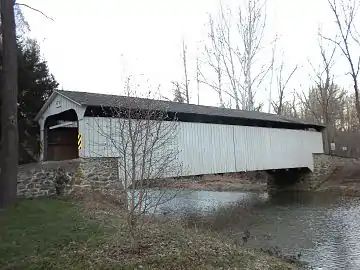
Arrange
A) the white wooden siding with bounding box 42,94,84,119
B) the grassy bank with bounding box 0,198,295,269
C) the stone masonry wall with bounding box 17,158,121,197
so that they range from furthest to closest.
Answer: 1. the white wooden siding with bounding box 42,94,84,119
2. the stone masonry wall with bounding box 17,158,121,197
3. the grassy bank with bounding box 0,198,295,269

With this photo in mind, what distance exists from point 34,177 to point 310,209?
10344mm

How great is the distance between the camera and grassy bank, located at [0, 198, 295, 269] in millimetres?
5363

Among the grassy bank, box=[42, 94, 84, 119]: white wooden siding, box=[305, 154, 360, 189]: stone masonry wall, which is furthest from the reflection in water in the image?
box=[42, 94, 84, 119]: white wooden siding

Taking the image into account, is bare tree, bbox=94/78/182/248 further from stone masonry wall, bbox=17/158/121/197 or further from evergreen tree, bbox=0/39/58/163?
evergreen tree, bbox=0/39/58/163

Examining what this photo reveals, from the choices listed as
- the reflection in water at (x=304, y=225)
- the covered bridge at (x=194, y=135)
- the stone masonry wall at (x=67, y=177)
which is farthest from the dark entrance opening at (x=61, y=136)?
the reflection in water at (x=304, y=225)

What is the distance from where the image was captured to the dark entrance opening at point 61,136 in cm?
1465

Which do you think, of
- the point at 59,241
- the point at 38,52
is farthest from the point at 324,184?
the point at 59,241

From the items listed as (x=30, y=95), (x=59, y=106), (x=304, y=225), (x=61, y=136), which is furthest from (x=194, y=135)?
(x=30, y=95)

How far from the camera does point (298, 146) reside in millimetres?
21672

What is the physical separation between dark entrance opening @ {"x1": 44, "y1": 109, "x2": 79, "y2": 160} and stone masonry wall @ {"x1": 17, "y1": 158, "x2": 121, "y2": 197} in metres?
2.68

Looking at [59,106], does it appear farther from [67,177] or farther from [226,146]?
[226,146]

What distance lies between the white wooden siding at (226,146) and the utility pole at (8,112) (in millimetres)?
2249

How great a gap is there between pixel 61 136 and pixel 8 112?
18.7 feet

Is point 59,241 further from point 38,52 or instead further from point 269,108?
point 269,108
